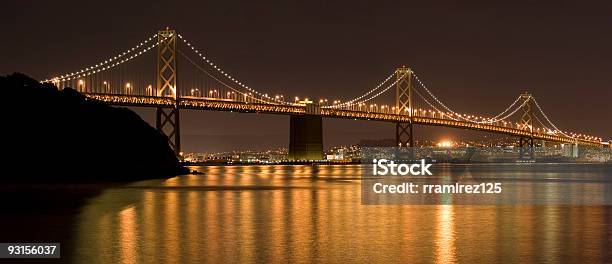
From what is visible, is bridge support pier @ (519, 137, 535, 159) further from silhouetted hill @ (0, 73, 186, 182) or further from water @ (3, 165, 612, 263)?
water @ (3, 165, 612, 263)

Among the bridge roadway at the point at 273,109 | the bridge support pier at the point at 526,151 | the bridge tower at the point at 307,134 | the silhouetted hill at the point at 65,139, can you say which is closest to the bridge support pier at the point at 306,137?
the bridge tower at the point at 307,134

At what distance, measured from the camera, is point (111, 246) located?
13.5 metres

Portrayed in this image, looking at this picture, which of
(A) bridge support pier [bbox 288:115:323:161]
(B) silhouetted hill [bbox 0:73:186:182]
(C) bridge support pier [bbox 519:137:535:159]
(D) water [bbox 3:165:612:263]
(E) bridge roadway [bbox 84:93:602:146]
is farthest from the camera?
(C) bridge support pier [bbox 519:137:535:159]

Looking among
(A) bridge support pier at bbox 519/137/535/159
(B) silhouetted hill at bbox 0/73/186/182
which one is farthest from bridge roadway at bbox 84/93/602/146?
(B) silhouetted hill at bbox 0/73/186/182

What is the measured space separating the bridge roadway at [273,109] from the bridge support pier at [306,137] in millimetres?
1043

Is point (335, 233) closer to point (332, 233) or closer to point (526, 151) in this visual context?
point (332, 233)

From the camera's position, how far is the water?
12523mm

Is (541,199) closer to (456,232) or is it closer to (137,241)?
(456,232)

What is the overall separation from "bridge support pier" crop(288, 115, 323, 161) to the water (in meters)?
66.3

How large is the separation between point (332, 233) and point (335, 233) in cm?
5

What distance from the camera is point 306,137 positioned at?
91.0 metres

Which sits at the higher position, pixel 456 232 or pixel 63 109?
pixel 63 109

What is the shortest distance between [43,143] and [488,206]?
23.9 m

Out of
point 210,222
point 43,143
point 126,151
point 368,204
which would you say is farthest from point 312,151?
point 210,222
